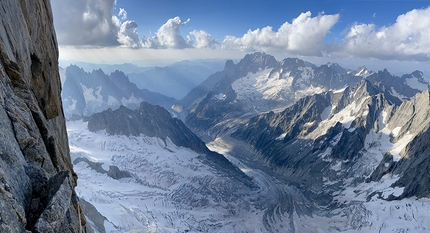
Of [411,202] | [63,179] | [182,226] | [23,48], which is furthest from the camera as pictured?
[411,202]

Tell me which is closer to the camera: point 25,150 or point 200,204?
point 25,150

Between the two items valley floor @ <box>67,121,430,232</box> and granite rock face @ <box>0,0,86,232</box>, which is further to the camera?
valley floor @ <box>67,121,430,232</box>

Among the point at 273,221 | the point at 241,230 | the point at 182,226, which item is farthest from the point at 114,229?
the point at 273,221

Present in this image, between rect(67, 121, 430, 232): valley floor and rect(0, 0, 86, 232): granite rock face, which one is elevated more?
rect(0, 0, 86, 232): granite rock face

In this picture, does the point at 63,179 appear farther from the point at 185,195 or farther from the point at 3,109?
the point at 185,195

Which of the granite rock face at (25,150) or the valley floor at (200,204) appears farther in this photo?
the valley floor at (200,204)

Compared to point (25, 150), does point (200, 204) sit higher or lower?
lower

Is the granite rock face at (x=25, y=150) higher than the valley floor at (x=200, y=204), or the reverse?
the granite rock face at (x=25, y=150)

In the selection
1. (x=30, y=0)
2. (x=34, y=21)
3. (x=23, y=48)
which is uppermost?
(x=30, y=0)
